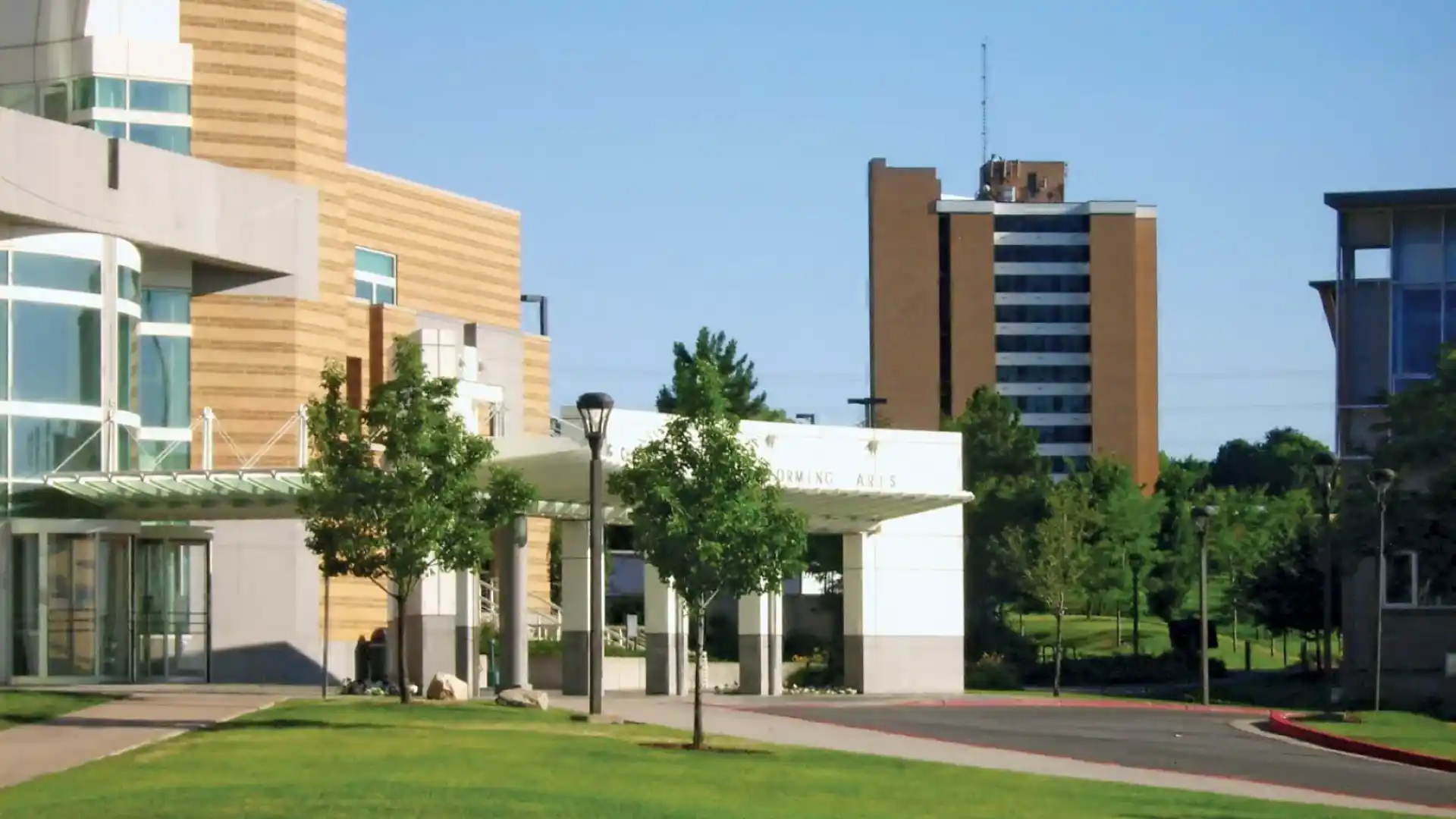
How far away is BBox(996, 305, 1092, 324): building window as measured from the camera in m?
174

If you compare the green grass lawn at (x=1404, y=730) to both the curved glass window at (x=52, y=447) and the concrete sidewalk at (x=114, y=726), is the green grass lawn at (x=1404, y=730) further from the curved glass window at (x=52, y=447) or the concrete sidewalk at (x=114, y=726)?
the curved glass window at (x=52, y=447)

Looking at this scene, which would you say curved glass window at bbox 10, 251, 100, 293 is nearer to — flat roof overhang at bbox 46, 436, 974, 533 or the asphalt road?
flat roof overhang at bbox 46, 436, 974, 533

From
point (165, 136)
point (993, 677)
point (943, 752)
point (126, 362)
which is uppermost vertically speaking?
point (165, 136)

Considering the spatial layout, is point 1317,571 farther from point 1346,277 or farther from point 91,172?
point 91,172

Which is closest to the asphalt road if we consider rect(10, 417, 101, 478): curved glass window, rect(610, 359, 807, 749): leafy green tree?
rect(610, 359, 807, 749): leafy green tree

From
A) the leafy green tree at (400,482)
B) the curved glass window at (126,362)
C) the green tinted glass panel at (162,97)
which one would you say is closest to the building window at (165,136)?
the green tinted glass panel at (162,97)

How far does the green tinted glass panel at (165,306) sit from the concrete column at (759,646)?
13.5 meters

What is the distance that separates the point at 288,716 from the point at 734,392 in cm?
5515

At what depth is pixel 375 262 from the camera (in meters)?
64.7

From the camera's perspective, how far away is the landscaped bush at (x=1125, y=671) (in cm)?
6581

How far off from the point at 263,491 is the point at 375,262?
2423 centimetres

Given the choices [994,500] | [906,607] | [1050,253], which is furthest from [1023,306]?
[906,607]

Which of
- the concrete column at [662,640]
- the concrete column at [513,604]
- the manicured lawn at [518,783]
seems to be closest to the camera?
the manicured lawn at [518,783]

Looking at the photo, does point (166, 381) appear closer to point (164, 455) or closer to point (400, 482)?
point (164, 455)
